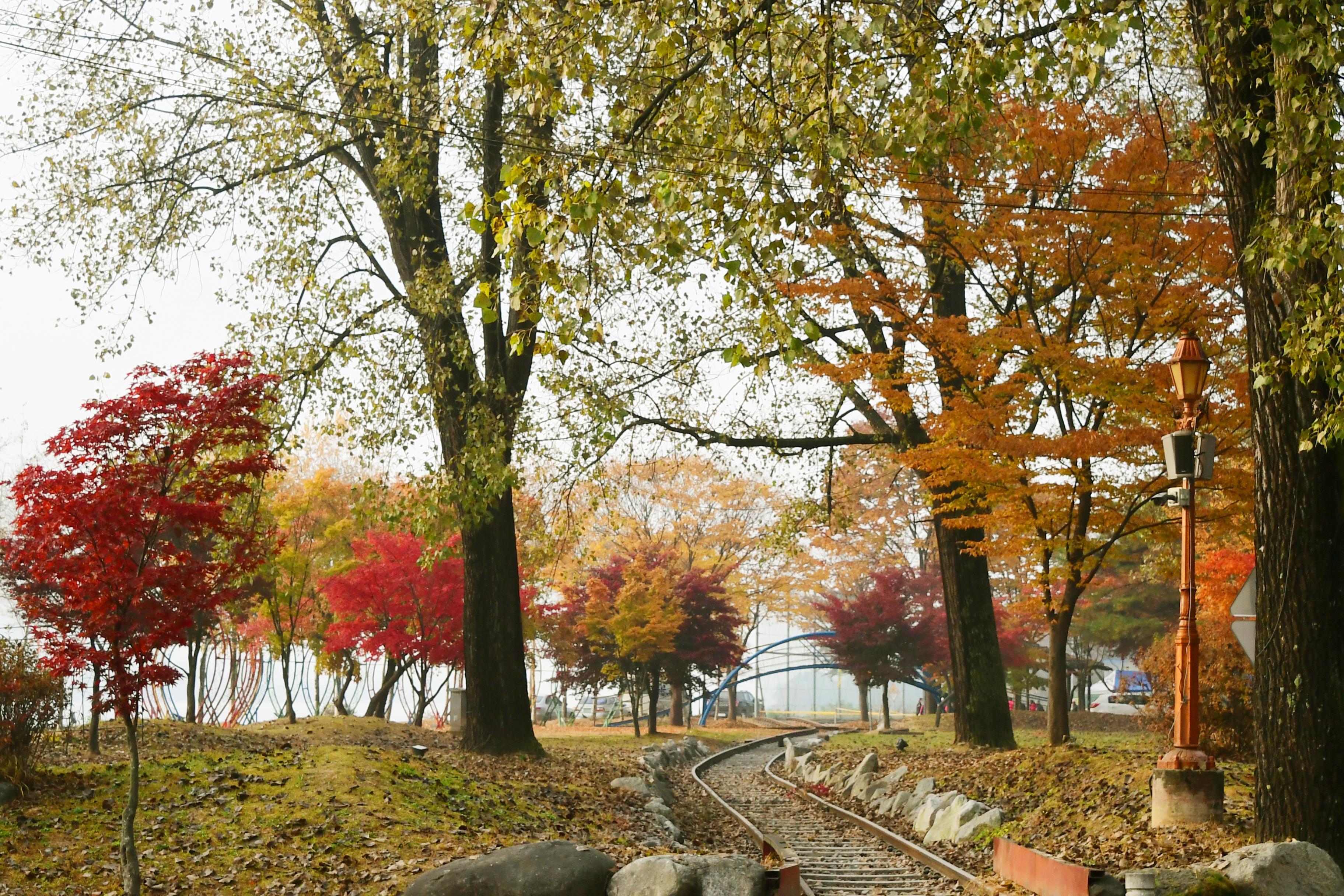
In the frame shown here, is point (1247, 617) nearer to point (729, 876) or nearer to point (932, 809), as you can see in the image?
point (729, 876)

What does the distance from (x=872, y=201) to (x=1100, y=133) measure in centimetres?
279

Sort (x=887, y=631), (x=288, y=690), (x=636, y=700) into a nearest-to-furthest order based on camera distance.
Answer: (x=288, y=690) → (x=636, y=700) → (x=887, y=631)

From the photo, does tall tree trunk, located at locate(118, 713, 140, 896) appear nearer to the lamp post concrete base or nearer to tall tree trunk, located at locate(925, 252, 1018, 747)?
the lamp post concrete base

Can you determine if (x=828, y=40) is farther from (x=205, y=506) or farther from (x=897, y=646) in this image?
(x=897, y=646)

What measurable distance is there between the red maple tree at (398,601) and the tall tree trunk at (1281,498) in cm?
1725

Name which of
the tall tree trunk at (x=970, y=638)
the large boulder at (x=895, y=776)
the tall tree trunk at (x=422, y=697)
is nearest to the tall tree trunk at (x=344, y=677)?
the tall tree trunk at (x=422, y=697)

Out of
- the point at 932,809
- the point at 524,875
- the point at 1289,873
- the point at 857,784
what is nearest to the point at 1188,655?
the point at 1289,873

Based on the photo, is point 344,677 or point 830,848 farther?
point 344,677

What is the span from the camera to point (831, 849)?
37.1 ft

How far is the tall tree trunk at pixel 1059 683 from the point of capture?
46.1 ft

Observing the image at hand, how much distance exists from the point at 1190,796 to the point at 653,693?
2330cm

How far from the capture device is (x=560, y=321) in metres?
6.61

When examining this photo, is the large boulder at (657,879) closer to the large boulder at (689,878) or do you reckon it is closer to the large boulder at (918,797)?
the large boulder at (689,878)

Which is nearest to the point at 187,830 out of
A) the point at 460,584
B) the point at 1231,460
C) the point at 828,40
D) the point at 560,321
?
the point at 560,321
